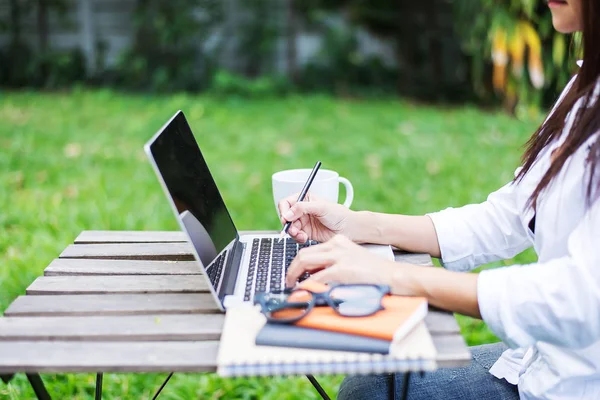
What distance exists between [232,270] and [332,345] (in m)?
0.43

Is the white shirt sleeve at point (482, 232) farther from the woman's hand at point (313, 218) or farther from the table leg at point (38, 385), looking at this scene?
the table leg at point (38, 385)

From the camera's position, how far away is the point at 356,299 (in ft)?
3.74

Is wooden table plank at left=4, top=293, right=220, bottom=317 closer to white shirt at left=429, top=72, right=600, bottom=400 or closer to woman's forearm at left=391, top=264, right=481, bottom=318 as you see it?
woman's forearm at left=391, top=264, right=481, bottom=318

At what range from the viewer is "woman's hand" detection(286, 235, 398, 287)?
121cm

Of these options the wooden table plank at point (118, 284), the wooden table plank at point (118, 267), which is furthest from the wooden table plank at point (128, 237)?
the wooden table plank at point (118, 284)

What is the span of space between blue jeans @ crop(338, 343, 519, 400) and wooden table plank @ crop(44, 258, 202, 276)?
41 centimetres

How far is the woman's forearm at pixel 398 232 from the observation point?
1.54 m

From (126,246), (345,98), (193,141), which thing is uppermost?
(193,141)

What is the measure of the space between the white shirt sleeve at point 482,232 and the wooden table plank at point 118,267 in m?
0.54

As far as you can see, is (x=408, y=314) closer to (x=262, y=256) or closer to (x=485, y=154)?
(x=262, y=256)

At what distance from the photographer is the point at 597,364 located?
1165mm

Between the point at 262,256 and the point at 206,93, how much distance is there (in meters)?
6.68

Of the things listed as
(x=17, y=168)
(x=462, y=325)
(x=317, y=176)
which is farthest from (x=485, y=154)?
(x=317, y=176)

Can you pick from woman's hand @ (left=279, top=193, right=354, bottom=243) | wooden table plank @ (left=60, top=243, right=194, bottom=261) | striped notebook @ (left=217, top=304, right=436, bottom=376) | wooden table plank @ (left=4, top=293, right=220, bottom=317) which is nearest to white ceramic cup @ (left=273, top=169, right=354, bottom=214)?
woman's hand @ (left=279, top=193, right=354, bottom=243)
